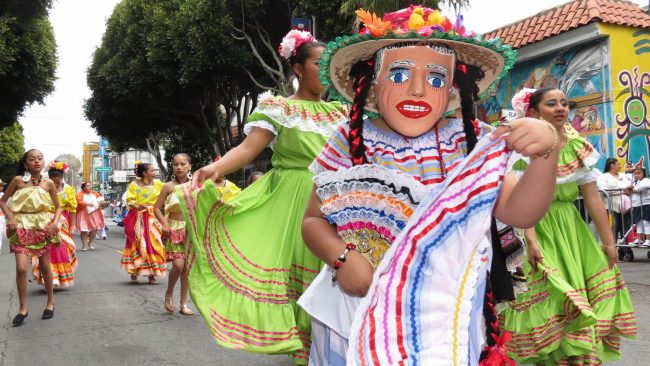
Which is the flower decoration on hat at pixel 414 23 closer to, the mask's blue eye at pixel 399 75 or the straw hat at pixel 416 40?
the straw hat at pixel 416 40

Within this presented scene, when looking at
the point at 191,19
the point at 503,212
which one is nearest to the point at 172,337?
the point at 503,212

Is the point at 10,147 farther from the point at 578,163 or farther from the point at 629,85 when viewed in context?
the point at 578,163

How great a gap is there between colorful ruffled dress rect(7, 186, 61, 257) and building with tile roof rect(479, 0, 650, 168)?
34.4 ft

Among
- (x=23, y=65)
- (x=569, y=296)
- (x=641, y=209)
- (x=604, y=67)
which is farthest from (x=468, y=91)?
(x=23, y=65)

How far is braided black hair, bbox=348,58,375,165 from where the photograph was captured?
220cm

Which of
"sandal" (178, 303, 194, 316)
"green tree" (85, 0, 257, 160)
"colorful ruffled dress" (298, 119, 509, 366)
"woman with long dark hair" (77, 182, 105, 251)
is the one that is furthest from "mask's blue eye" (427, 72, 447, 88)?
"green tree" (85, 0, 257, 160)

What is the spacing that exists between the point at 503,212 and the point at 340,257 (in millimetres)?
513

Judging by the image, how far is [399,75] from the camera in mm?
2225

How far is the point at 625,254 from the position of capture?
10.8m

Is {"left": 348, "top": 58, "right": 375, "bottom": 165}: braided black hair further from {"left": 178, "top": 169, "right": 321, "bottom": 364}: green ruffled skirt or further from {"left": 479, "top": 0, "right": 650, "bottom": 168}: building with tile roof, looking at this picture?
{"left": 479, "top": 0, "right": 650, "bottom": 168}: building with tile roof

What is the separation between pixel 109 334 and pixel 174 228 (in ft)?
7.36

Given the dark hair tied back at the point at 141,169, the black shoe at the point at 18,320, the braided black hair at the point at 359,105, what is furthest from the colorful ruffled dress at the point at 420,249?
the dark hair tied back at the point at 141,169

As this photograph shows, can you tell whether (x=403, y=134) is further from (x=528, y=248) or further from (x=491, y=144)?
(x=528, y=248)

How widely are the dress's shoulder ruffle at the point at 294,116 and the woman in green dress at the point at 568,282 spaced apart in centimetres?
132
